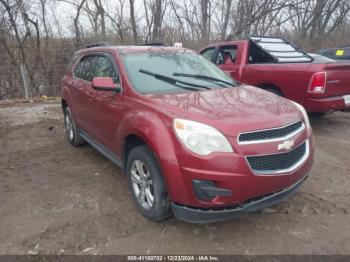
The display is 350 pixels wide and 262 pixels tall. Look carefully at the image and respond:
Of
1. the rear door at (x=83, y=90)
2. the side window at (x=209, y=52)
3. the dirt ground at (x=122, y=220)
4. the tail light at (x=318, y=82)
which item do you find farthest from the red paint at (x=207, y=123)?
the side window at (x=209, y=52)

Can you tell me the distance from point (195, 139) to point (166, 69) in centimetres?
159

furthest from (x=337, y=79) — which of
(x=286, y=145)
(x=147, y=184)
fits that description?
(x=147, y=184)

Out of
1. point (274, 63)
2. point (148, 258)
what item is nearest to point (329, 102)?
point (274, 63)

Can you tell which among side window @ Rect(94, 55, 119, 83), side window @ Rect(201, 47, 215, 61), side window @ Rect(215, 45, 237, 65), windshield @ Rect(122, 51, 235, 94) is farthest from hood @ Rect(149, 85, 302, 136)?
side window @ Rect(201, 47, 215, 61)

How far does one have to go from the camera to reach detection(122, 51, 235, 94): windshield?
3741mm

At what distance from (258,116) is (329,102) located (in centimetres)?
363

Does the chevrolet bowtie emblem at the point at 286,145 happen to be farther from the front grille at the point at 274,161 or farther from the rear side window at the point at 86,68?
the rear side window at the point at 86,68

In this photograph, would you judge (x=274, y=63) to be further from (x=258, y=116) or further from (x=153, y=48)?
(x=258, y=116)

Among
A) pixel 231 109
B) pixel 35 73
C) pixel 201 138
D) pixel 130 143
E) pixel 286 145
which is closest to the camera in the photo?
pixel 201 138

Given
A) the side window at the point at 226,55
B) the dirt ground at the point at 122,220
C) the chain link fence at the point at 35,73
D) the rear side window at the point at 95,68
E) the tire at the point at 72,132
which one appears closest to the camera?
the dirt ground at the point at 122,220

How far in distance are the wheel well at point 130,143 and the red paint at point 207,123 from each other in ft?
0.13

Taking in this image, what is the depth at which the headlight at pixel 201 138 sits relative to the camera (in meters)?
2.74

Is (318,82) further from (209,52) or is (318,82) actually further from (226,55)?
(209,52)

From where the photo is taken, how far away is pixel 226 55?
25.7 ft
